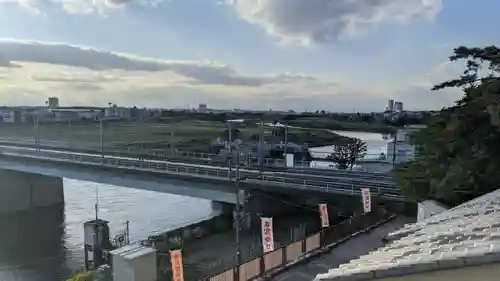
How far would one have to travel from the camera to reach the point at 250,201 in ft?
122

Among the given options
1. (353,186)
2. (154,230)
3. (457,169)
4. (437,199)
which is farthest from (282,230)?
(457,169)

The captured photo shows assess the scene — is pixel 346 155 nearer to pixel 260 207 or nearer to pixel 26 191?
pixel 260 207

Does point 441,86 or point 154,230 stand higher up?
point 441,86

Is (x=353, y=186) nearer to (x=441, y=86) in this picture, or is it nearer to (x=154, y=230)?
(x=441, y=86)

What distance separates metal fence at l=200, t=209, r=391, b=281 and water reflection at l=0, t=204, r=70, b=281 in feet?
54.8

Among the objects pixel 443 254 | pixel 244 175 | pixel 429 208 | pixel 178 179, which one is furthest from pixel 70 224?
pixel 443 254

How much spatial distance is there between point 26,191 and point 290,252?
41.2m

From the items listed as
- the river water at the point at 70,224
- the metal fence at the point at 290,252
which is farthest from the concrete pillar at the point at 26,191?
the metal fence at the point at 290,252

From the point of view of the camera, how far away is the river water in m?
31.4

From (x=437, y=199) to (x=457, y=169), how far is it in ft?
8.22

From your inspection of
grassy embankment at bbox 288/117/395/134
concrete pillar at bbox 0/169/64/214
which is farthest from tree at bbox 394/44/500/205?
grassy embankment at bbox 288/117/395/134

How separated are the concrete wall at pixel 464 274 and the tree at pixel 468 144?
44.8 feet

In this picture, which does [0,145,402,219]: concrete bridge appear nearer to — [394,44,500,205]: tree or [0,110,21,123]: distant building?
[394,44,500,205]: tree

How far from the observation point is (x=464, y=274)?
17.8ft
